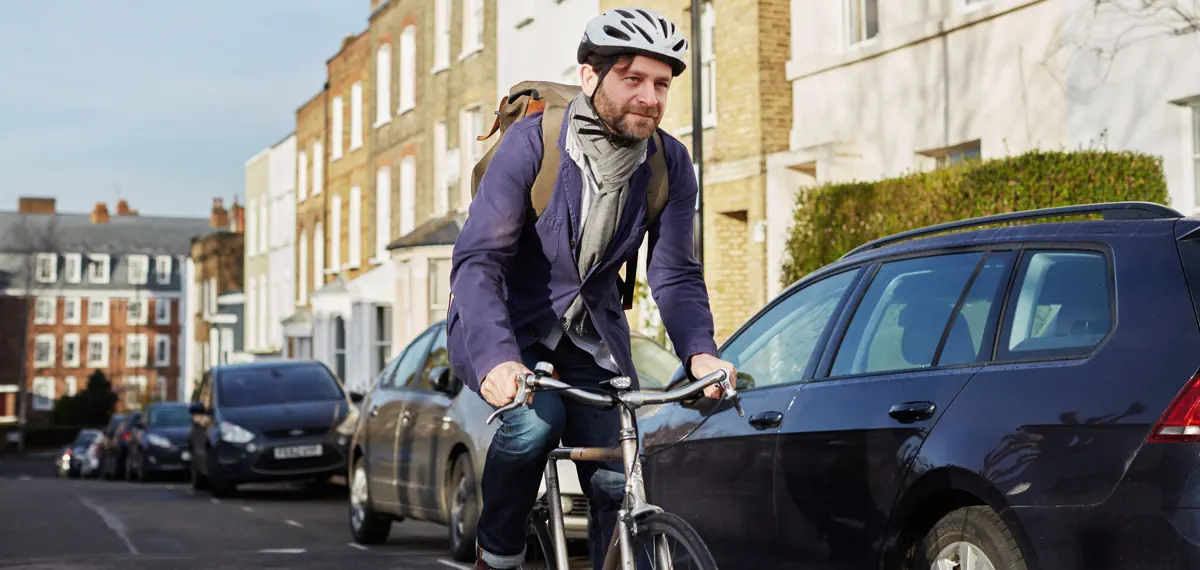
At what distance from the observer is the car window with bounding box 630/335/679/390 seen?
447 inches

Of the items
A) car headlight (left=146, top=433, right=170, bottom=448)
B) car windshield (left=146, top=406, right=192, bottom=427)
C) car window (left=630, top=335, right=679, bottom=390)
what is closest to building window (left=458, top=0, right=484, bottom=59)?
car windshield (left=146, top=406, right=192, bottom=427)

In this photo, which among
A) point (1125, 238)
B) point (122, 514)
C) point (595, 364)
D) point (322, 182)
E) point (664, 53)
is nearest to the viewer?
point (664, 53)

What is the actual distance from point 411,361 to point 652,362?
6.54 ft

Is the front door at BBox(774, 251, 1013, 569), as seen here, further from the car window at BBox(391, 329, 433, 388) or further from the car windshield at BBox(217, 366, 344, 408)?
the car windshield at BBox(217, 366, 344, 408)

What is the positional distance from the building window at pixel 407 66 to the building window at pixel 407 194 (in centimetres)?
134

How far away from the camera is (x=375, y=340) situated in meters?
40.9

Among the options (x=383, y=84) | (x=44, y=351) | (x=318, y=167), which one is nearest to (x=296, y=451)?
(x=383, y=84)

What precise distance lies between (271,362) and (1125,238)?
17.2 meters

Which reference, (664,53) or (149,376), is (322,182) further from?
(149,376)

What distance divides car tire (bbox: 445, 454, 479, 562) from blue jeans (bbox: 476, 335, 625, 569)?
576cm

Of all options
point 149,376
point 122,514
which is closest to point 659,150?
point 122,514

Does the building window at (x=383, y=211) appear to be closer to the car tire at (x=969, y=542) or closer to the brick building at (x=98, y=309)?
the car tire at (x=969, y=542)

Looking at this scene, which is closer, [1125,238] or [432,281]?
[1125,238]

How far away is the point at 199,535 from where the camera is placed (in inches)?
537
